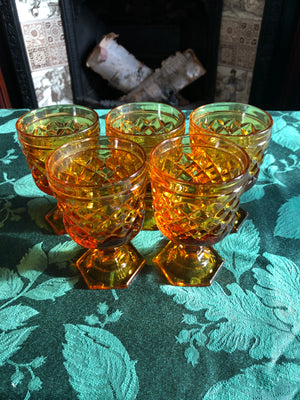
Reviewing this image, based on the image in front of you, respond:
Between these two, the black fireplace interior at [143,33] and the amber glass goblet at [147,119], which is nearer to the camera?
the amber glass goblet at [147,119]

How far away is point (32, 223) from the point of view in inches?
19.0

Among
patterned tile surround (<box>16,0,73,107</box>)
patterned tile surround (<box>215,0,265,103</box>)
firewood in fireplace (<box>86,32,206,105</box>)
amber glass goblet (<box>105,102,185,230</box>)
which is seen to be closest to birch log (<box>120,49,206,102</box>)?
firewood in fireplace (<box>86,32,206,105</box>)

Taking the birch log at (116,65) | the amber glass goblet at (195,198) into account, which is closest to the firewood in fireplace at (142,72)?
the birch log at (116,65)

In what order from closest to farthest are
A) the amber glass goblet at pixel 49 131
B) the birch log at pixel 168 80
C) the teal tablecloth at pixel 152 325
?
the teal tablecloth at pixel 152 325 → the amber glass goblet at pixel 49 131 → the birch log at pixel 168 80

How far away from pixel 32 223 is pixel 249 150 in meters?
0.31

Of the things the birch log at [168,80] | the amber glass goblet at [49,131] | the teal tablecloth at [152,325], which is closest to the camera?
the teal tablecloth at [152,325]

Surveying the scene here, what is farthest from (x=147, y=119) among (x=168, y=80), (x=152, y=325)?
(x=168, y=80)

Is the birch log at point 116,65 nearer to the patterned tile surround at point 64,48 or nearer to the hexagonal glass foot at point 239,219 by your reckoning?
the patterned tile surround at point 64,48

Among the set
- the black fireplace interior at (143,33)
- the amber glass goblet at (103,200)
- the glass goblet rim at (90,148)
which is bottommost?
the black fireplace interior at (143,33)

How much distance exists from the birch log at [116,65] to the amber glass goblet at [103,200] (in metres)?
1.38

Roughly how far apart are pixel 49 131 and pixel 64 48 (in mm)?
1264

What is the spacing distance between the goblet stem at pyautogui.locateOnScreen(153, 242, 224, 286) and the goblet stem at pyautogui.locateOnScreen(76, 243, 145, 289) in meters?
0.03

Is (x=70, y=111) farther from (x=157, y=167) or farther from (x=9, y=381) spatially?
(x=9, y=381)

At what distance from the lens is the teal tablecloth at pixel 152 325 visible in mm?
291
